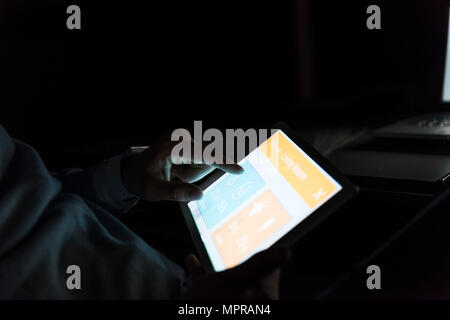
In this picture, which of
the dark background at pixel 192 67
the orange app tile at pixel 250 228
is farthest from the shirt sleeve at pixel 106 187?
the dark background at pixel 192 67

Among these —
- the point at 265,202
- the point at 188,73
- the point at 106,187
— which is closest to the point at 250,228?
the point at 265,202

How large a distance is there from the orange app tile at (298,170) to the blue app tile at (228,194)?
4 centimetres

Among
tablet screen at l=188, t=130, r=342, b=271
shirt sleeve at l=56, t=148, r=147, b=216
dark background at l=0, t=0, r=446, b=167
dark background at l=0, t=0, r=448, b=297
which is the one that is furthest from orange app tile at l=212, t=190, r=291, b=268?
dark background at l=0, t=0, r=446, b=167

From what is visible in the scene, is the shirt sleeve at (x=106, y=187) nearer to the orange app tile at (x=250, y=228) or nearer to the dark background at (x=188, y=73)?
the dark background at (x=188, y=73)

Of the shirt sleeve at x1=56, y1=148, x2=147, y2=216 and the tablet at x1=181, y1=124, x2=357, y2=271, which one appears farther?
the shirt sleeve at x1=56, y1=148, x2=147, y2=216

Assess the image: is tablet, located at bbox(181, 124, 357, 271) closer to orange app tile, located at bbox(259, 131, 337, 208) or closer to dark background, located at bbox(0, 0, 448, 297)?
orange app tile, located at bbox(259, 131, 337, 208)

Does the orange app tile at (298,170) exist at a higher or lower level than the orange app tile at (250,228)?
higher

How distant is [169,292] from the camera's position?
541 mm

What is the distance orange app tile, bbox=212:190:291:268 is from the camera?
49 cm

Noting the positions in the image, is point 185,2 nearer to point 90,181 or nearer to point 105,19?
point 105,19

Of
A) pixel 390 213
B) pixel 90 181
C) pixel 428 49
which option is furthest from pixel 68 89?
pixel 428 49

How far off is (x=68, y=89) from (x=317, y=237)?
87 centimetres

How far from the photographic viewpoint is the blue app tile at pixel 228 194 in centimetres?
57

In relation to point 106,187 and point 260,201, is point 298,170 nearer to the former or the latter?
point 260,201
